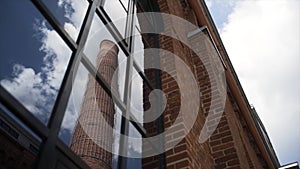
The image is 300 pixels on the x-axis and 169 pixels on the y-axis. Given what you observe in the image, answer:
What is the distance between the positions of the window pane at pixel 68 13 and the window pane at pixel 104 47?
129 millimetres

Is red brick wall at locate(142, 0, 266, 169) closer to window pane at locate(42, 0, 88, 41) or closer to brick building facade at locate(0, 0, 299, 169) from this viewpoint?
brick building facade at locate(0, 0, 299, 169)

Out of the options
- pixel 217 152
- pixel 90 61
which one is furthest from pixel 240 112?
pixel 90 61

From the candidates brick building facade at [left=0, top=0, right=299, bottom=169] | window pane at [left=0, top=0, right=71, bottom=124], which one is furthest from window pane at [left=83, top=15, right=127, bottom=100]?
window pane at [left=0, top=0, right=71, bottom=124]

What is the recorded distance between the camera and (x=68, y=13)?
212 centimetres

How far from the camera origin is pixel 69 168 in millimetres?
1580

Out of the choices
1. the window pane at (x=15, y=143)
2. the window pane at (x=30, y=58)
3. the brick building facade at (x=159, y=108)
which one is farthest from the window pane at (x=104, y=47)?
the window pane at (x=15, y=143)

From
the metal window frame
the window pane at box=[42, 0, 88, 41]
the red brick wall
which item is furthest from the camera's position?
the red brick wall

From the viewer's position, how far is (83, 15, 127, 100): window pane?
229 centimetres

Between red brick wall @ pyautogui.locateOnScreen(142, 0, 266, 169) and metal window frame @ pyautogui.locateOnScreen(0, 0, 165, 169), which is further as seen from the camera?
red brick wall @ pyautogui.locateOnScreen(142, 0, 266, 169)

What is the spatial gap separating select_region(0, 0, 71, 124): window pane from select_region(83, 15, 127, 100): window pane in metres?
0.33

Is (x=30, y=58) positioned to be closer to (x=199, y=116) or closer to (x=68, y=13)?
(x=68, y=13)

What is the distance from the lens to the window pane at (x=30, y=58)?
4.81ft

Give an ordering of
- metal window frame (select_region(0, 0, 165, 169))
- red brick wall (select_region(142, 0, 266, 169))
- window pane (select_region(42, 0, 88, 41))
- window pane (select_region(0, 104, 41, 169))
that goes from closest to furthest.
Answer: window pane (select_region(0, 104, 41, 169)) < metal window frame (select_region(0, 0, 165, 169)) < window pane (select_region(42, 0, 88, 41)) < red brick wall (select_region(142, 0, 266, 169))

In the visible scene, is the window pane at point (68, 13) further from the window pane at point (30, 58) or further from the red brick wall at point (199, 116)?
the red brick wall at point (199, 116)
